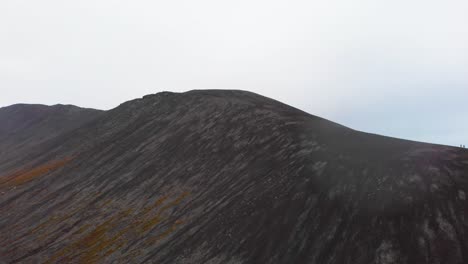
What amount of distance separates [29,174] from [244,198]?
55.0m

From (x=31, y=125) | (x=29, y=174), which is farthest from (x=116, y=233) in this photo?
(x=31, y=125)

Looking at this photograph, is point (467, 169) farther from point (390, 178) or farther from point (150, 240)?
point (150, 240)

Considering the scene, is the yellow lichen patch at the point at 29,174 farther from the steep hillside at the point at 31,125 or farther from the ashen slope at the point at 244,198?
the steep hillside at the point at 31,125

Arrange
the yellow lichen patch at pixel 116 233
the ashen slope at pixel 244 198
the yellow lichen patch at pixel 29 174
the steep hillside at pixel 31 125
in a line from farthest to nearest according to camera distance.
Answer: the steep hillside at pixel 31 125 → the yellow lichen patch at pixel 29 174 → the yellow lichen patch at pixel 116 233 → the ashen slope at pixel 244 198

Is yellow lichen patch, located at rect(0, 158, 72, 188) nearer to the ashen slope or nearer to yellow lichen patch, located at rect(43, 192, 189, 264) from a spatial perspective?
the ashen slope

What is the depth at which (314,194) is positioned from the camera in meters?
27.9

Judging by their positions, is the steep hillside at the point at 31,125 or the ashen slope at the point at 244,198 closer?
the ashen slope at the point at 244,198

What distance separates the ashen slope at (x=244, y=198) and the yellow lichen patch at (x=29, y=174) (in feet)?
9.94

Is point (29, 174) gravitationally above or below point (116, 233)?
above

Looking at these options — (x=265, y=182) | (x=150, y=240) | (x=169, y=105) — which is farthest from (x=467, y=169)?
(x=169, y=105)

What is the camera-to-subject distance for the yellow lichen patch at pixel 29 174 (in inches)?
2702

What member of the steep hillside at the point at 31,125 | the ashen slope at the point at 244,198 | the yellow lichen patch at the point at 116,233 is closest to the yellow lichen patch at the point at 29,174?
the ashen slope at the point at 244,198

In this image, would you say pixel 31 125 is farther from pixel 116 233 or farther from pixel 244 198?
pixel 244 198

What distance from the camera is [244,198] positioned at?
32.5m
